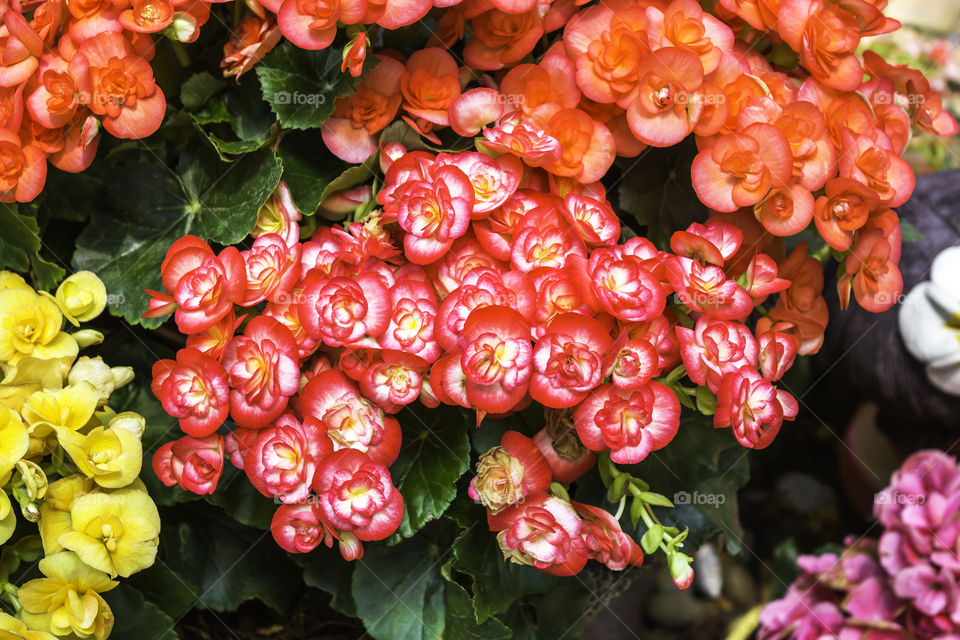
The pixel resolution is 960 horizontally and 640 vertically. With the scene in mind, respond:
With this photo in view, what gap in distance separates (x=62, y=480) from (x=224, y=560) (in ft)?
1.06

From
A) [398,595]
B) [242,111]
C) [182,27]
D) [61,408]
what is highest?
[182,27]

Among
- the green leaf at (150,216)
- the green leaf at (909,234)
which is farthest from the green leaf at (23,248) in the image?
the green leaf at (909,234)

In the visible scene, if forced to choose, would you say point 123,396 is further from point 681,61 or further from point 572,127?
point 681,61

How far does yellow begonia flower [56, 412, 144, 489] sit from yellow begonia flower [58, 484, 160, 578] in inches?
0.7

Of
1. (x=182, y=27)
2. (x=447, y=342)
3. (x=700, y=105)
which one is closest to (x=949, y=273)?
(x=700, y=105)

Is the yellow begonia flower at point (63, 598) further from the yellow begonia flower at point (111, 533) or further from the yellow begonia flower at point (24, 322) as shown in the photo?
the yellow begonia flower at point (24, 322)

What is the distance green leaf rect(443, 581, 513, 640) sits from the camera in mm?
808

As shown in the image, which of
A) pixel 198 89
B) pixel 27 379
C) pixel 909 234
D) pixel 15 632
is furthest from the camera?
pixel 909 234

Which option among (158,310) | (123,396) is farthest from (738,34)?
(123,396)

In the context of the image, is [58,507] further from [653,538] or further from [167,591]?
[653,538]

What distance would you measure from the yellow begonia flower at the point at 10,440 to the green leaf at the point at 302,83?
0.36 metres

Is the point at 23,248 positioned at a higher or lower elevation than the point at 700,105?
lower

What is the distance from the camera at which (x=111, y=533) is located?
68cm

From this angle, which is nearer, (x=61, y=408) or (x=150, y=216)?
(x=61, y=408)
